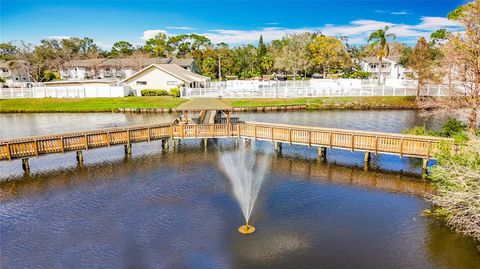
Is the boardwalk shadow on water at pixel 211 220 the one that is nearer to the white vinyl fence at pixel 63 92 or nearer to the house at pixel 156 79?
the white vinyl fence at pixel 63 92

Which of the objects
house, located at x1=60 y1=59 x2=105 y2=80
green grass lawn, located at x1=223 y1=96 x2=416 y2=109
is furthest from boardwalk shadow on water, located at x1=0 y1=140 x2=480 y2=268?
house, located at x1=60 y1=59 x2=105 y2=80

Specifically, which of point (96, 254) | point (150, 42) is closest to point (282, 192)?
point (96, 254)

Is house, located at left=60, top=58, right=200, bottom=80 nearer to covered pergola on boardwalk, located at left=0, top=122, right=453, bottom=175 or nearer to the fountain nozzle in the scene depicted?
covered pergola on boardwalk, located at left=0, top=122, right=453, bottom=175

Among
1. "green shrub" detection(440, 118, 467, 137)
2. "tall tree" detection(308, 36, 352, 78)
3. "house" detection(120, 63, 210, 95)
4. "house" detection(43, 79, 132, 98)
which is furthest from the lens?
"tall tree" detection(308, 36, 352, 78)

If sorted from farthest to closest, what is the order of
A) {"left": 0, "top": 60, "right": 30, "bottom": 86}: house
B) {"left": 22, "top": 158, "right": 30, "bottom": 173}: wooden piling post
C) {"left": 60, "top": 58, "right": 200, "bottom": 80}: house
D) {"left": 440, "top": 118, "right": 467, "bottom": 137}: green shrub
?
{"left": 60, "top": 58, "right": 200, "bottom": 80}: house, {"left": 0, "top": 60, "right": 30, "bottom": 86}: house, {"left": 440, "top": 118, "right": 467, "bottom": 137}: green shrub, {"left": 22, "top": 158, "right": 30, "bottom": 173}: wooden piling post

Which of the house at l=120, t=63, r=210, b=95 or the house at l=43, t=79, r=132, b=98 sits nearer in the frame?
the house at l=43, t=79, r=132, b=98

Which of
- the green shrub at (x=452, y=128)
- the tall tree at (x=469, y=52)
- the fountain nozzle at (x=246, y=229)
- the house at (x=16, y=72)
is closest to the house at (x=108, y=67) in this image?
the house at (x=16, y=72)
